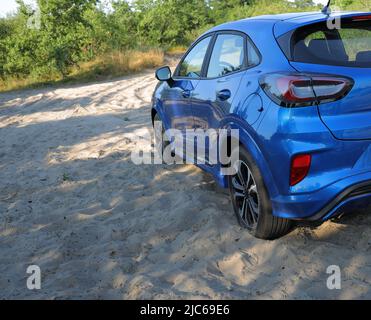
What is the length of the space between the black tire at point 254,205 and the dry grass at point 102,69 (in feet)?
47.1

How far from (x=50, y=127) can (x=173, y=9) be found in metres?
19.5

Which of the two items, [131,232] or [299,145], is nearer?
[299,145]

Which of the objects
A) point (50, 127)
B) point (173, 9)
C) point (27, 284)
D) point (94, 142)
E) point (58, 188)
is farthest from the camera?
point (173, 9)

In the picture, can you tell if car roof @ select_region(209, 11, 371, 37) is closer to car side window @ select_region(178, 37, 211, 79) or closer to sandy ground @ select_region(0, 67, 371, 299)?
car side window @ select_region(178, 37, 211, 79)

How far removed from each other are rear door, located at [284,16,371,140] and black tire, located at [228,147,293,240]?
68 centimetres

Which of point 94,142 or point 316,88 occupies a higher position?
point 316,88

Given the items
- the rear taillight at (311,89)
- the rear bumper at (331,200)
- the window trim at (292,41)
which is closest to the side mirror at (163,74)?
the window trim at (292,41)

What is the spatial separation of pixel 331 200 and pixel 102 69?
53.1ft

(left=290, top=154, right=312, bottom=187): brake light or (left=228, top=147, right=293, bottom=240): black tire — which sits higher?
(left=290, top=154, right=312, bottom=187): brake light

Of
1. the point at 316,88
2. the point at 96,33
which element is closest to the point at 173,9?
the point at 96,33

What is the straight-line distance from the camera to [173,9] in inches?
1053

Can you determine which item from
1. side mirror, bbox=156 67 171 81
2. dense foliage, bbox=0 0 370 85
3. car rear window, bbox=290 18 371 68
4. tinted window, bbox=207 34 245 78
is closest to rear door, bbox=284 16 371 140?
car rear window, bbox=290 18 371 68

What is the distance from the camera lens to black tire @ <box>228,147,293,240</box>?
3.33 m

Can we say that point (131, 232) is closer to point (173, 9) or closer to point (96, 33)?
point (96, 33)
